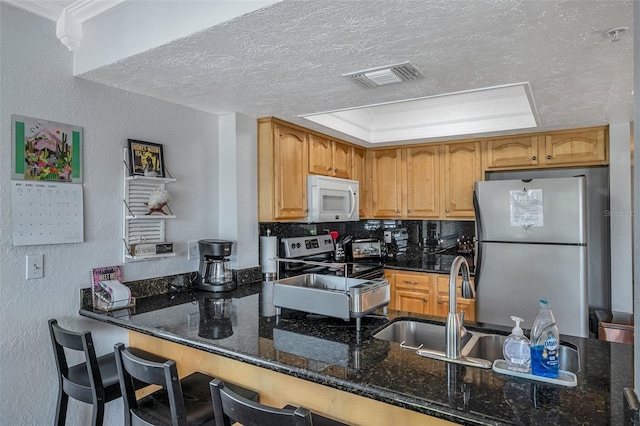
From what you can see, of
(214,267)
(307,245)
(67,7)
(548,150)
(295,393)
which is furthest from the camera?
(307,245)

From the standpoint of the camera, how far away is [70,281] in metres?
2.06

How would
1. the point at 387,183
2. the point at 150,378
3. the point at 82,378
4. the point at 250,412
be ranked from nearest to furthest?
the point at 250,412 → the point at 150,378 → the point at 82,378 → the point at 387,183

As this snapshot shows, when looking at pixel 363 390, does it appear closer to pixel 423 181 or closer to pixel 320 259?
pixel 320 259

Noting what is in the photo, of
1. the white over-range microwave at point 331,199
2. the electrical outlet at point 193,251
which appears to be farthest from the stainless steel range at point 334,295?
the white over-range microwave at point 331,199

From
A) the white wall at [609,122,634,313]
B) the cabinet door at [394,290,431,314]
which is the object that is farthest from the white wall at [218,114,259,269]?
the white wall at [609,122,634,313]

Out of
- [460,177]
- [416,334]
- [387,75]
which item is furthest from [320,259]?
A: [387,75]

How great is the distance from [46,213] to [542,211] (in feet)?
10.4

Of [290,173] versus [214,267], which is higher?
[290,173]

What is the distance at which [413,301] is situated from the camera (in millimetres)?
3654

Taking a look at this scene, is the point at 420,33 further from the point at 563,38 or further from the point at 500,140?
the point at 500,140

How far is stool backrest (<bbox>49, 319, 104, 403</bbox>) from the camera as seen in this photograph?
166cm

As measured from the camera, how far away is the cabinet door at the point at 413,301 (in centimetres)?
359

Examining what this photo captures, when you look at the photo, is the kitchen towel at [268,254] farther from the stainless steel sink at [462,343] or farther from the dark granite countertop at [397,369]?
the stainless steel sink at [462,343]

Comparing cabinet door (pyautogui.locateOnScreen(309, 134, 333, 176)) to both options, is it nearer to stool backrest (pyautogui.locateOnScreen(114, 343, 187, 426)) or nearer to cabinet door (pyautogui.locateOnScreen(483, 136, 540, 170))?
cabinet door (pyautogui.locateOnScreen(483, 136, 540, 170))
